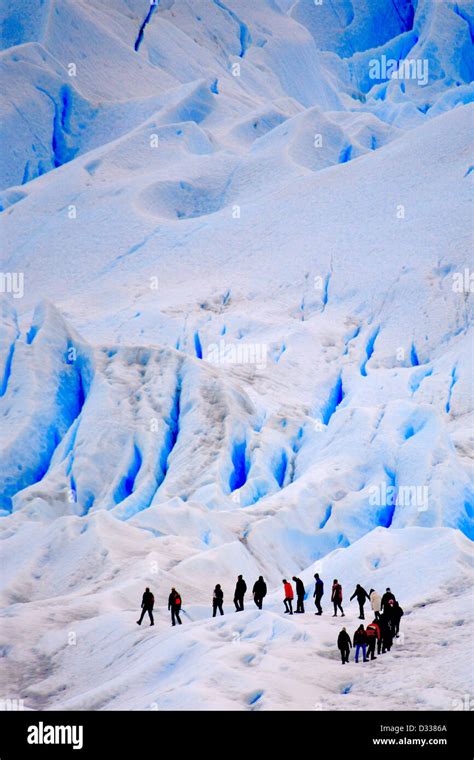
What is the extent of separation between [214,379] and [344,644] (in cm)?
2154

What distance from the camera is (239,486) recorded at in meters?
36.9

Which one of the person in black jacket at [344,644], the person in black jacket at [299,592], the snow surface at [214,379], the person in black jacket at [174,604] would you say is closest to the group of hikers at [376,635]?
the person in black jacket at [344,644]

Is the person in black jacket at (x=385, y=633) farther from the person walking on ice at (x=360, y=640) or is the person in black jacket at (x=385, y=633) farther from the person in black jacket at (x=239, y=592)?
the person in black jacket at (x=239, y=592)

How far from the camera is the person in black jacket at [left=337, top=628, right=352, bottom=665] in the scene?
18.7m

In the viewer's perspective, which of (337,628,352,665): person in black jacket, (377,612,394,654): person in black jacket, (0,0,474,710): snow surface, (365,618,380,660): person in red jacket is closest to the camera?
(337,628,352,665): person in black jacket

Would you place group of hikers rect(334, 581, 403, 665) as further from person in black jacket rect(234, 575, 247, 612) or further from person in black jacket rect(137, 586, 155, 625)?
person in black jacket rect(137, 586, 155, 625)

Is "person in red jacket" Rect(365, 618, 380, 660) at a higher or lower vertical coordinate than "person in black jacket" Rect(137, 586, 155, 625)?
lower

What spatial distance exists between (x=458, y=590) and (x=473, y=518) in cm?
978

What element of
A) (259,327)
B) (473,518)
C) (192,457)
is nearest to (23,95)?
(259,327)

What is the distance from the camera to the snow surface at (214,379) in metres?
21.3

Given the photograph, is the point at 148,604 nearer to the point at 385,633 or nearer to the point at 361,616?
the point at 361,616

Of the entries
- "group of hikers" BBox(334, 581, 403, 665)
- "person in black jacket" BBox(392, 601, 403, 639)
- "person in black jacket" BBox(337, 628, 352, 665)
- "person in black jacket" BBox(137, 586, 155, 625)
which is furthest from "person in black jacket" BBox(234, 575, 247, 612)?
"person in black jacket" BBox(337, 628, 352, 665)

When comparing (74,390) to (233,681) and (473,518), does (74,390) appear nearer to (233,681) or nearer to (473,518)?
(473,518)

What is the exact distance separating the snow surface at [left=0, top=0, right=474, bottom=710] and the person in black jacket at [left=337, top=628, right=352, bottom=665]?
0.30 metres
